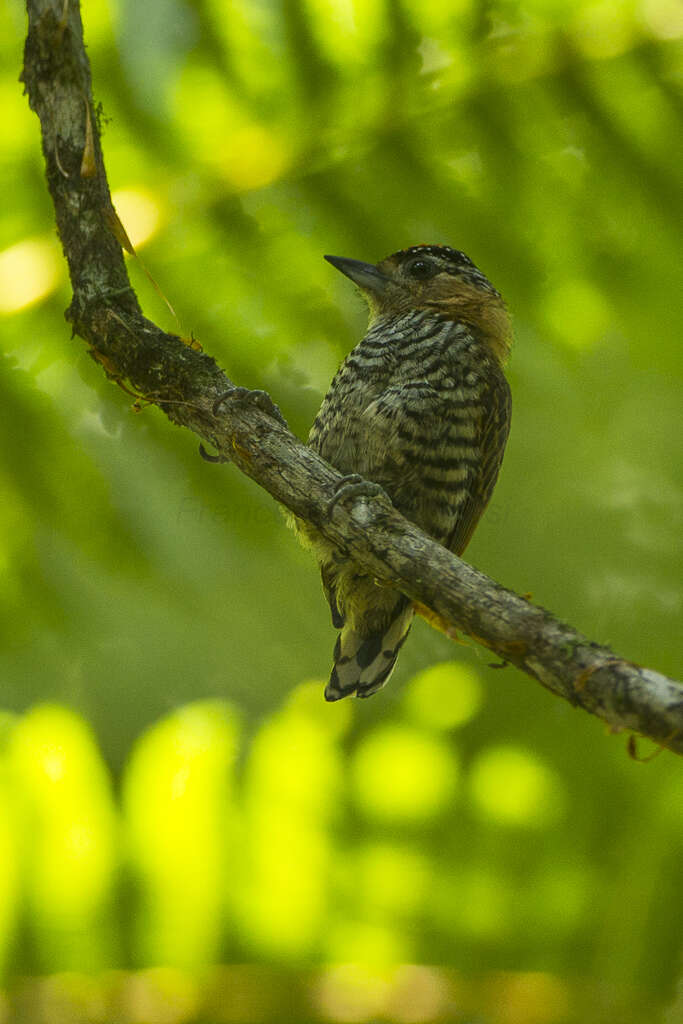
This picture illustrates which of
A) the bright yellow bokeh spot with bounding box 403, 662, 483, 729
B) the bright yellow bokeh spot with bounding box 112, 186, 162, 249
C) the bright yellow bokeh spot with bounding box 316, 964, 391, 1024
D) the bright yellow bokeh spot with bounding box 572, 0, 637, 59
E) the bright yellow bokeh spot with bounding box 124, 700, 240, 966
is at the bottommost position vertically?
the bright yellow bokeh spot with bounding box 316, 964, 391, 1024

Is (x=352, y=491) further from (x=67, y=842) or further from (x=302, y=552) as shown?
(x=302, y=552)

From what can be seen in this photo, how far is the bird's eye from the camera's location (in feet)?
9.28

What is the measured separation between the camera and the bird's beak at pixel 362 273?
256 centimetres

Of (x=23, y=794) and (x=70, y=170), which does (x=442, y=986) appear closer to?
(x=23, y=794)

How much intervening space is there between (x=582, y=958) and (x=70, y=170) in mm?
1979

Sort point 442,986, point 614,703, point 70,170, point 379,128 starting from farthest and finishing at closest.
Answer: point 379,128
point 442,986
point 70,170
point 614,703

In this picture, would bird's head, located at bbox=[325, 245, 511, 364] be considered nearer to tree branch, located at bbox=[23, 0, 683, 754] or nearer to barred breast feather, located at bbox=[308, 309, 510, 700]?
barred breast feather, located at bbox=[308, 309, 510, 700]

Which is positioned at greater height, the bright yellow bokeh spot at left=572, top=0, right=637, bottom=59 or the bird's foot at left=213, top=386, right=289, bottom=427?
the bright yellow bokeh spot at left=572, top=0, right=637, bottom=59

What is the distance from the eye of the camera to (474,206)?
249 centimetres

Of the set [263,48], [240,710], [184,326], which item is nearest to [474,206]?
[263,48]

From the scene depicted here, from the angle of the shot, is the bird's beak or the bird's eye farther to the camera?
the bird's eye

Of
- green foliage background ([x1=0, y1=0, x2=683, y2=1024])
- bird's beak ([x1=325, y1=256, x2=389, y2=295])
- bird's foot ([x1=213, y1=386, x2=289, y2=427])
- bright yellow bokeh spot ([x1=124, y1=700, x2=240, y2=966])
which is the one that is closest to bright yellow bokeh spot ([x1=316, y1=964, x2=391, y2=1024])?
green foliage background ([x1=0, y1=0, x2=683, y2=1024])

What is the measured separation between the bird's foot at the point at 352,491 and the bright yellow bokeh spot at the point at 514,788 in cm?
82

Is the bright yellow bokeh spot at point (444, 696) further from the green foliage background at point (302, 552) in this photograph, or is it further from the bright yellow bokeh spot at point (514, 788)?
the bright yellow bokeh spot at point (514, 788)
